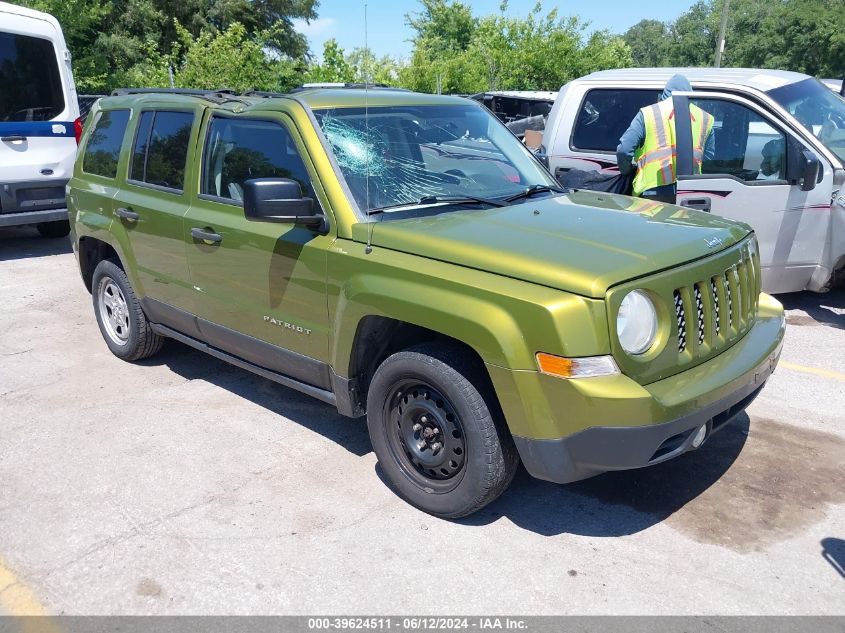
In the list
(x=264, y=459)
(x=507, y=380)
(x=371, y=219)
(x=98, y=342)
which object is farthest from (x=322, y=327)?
(x=98, y=342)

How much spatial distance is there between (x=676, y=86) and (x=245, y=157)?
3761 mm

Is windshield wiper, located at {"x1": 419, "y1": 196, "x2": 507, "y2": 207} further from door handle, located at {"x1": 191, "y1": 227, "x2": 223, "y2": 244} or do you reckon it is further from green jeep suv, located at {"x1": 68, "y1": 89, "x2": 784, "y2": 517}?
door handle, located at {"x1": 191, "y1": 227, "x2": 223, "y2": 244}

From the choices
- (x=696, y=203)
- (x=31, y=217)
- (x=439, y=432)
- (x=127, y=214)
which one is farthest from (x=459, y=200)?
(x=31, y=217)

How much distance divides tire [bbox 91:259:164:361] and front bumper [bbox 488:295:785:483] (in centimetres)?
334

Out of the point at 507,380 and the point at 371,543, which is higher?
the point at 507,380

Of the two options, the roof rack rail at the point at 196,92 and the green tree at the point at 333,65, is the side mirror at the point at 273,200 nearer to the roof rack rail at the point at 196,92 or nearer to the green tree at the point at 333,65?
the roof rack rail at the point at 196,92

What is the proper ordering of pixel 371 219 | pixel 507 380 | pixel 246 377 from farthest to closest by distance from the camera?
pixel 246 377, pixel 371 219, pixel 507 380

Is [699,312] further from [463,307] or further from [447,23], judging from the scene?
[447,23]

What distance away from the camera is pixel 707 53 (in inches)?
2670

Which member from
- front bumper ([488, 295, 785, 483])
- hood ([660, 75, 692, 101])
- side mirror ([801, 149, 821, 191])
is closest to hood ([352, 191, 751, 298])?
front bumper ([488, 295, 785, 483])

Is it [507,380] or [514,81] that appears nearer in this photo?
[507,380]

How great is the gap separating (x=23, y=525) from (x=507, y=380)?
2.41 metres

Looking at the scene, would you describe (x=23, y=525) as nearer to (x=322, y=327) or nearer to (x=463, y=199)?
(x=322, y=327)

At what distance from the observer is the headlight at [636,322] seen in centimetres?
312
